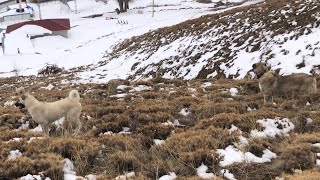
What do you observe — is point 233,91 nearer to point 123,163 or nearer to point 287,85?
point 287,85

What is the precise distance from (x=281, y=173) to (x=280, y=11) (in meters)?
18.6

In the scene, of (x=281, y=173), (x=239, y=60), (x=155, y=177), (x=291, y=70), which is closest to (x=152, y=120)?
(x=155, y=177)

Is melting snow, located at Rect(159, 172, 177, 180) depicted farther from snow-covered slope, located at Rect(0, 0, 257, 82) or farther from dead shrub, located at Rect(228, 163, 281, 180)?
snow-covered slope, located at Rect(0, 0, 257, 82)

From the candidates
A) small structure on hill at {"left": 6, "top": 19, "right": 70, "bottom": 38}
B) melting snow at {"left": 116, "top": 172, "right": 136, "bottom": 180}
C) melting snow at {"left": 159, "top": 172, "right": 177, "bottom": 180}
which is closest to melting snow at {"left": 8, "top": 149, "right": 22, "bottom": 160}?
melting snow at {"left": 116, "top": 172, "right": 136, "bottom": 180}

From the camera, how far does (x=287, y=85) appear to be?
11109 millimetres

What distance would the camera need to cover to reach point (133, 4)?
98125 mm

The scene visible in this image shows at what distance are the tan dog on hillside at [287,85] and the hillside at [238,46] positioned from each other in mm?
3905

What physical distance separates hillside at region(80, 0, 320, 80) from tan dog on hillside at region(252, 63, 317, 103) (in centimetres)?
390

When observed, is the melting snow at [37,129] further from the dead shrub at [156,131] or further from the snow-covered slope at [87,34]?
the snow-covered slope at [87,34]

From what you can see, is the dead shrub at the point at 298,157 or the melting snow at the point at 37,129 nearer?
the dead shrub at the point at 298,157

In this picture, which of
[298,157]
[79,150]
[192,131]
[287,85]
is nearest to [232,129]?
[192,131]

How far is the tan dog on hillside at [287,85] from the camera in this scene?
10930 mm

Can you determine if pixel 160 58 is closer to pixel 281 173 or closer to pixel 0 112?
pixel 0 112

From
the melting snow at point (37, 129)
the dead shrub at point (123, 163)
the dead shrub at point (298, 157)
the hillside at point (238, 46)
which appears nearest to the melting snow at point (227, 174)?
the dead shrub at point (298, 157)
